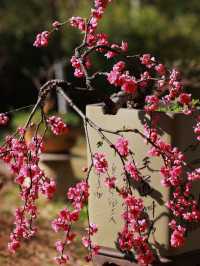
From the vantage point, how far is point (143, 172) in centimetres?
330

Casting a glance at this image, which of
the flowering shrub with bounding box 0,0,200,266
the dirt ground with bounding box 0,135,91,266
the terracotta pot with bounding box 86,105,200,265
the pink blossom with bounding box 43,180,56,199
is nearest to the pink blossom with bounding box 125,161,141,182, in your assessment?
the flowering shrub with bounding box 0,0,200,266

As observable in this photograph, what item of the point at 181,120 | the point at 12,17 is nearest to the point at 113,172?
the point at 181,120

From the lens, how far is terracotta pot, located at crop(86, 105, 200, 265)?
10.6 ft

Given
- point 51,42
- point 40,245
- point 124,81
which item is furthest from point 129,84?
point 51,42

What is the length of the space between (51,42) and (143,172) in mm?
8808

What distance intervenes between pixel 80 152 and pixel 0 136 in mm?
1654

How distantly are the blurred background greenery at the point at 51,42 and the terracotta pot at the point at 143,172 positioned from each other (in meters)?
5.10

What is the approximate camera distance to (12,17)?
41.7ft

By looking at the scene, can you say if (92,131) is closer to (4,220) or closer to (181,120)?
(181,120)

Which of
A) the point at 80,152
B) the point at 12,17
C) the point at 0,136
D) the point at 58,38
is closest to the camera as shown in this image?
the point at 80,152

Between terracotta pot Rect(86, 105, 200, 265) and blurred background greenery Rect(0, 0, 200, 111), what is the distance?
201 inches

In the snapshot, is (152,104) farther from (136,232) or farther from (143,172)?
(136,232)

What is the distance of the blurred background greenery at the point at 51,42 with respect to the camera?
11.5 m

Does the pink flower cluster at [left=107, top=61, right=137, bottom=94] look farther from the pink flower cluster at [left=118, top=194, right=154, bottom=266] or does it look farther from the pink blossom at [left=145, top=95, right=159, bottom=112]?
the pink flower cluster at [left=118, top=194, right=154, bottom=266]
